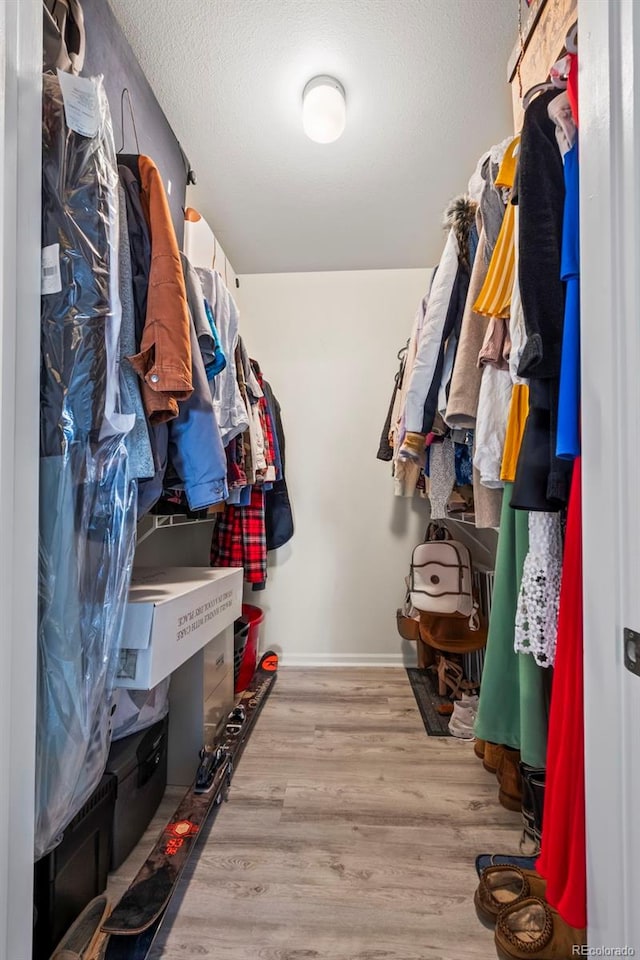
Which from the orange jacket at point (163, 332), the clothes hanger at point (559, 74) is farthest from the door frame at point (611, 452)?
the orange jacket at point (163, 332)

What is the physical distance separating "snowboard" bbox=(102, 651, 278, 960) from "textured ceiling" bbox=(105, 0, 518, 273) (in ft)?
7.43

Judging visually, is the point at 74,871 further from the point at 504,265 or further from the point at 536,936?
the point at 504,265

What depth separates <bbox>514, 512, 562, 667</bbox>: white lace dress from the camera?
805 millimetres

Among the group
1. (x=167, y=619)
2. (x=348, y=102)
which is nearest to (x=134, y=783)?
(x=167, y=619)

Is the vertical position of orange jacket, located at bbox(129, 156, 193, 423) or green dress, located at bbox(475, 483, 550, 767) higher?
orange jacket, located at bbox(129, 156, 193, 423)

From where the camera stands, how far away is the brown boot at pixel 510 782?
131 cm

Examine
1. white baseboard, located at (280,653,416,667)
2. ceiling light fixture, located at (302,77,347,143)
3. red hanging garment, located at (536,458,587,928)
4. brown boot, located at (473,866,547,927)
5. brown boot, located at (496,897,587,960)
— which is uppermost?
ceiling light fixture, located at (302,77,347,143)

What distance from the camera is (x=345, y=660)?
8.43 ft

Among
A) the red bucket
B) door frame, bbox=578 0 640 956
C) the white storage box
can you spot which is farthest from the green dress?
the red bucket

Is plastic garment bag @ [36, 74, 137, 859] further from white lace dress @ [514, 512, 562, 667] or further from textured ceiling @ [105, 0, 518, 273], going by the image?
textured ceiling @ [105, 0, 518, 273]

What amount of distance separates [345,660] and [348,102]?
2637mm

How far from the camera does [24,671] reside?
0.65 m

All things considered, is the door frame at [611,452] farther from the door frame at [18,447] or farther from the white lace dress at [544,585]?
the door frame at [18,447]

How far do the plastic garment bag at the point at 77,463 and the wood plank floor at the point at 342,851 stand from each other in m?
0.47
